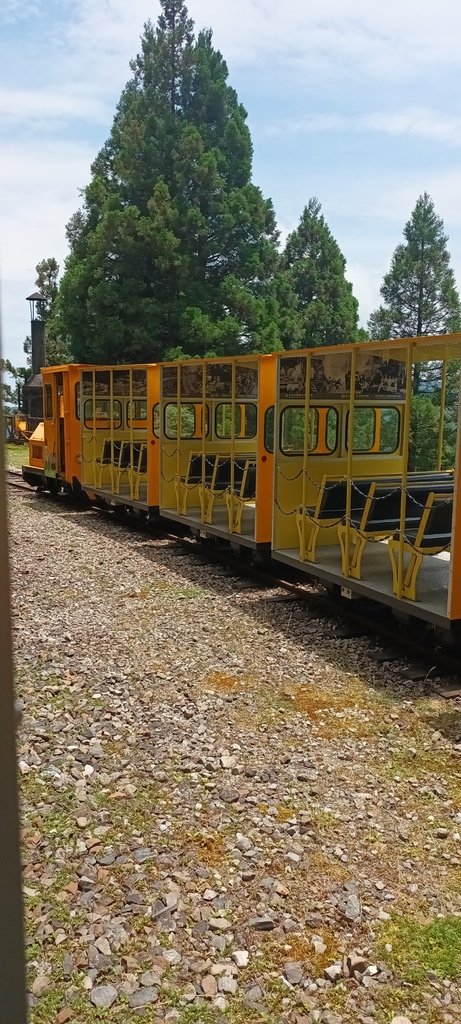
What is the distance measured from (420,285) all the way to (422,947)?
32.3 metres

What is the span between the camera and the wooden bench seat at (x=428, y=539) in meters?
6.31

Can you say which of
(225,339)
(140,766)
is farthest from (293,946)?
(225,339)

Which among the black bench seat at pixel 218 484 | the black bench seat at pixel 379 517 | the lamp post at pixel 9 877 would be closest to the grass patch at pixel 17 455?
the black bench seat at pixel 218 484

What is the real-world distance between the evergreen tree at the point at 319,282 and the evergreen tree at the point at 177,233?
5.07m

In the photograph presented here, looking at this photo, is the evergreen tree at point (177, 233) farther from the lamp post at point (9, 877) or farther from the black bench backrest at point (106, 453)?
the lamp post at point (9, 877)

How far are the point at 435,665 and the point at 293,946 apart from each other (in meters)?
3.40

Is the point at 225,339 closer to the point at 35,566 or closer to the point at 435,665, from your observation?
the point at 35,566

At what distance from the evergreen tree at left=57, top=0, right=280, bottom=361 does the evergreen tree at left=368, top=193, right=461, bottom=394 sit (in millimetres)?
6560

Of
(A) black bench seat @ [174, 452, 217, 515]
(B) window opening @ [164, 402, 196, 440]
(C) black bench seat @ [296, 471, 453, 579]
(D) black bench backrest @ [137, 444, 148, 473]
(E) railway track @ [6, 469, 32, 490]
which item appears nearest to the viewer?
(C) black bench seat @ [296, 471, 453, 579]

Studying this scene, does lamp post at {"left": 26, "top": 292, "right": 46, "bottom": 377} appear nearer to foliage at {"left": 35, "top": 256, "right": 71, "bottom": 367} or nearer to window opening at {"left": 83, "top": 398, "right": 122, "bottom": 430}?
foliage at {"left": 35, "top": 256, "right": 71, "bottom": 367}

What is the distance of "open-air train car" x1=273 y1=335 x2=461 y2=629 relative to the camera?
249 inches

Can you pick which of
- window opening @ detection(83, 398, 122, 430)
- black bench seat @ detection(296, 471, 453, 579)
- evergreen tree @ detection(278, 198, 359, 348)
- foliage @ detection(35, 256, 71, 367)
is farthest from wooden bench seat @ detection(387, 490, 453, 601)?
foliage @ detection(35, 256, 71, 367)

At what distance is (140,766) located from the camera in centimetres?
471

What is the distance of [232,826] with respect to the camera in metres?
4.08
